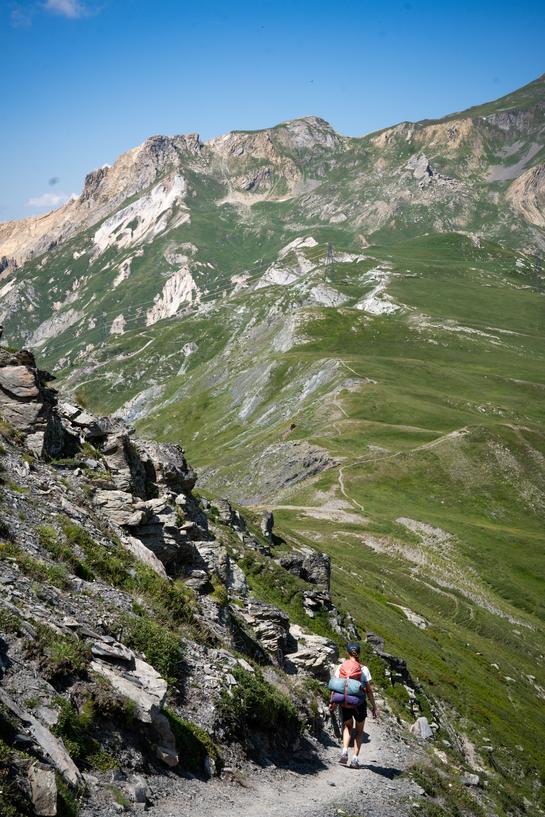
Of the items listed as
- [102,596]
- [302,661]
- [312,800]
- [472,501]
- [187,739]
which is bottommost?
Result: [472,501]

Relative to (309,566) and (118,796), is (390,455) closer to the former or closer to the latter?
(309,566)

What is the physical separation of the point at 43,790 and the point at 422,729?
29160 millimetres

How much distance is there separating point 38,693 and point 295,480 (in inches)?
4829

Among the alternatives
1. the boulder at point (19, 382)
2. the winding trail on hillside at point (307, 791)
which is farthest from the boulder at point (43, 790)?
the boulder at point (19, 382)

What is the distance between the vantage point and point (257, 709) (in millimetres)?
19812

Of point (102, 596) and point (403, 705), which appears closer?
point (102, 596)

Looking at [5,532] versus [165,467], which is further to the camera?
[165,467]

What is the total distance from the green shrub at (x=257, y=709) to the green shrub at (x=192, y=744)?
52.7 inches

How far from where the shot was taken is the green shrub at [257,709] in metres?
18.7

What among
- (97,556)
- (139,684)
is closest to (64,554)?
(97,556)

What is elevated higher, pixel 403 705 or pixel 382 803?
pixel 382 803

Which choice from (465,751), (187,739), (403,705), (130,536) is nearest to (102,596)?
(187,739)

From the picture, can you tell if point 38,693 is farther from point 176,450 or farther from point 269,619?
point 176,450

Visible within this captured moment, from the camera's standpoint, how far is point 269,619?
3044 cm
